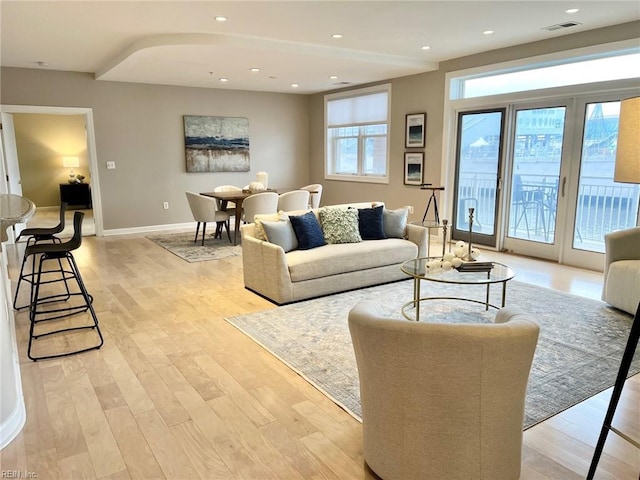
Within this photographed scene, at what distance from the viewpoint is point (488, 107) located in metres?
6.17

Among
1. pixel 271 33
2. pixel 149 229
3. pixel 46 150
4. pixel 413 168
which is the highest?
pixel 271 33

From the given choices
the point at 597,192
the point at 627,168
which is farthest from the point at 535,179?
the point at 627,168

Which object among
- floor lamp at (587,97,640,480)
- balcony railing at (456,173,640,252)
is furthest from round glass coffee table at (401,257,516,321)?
balcony railing at (456,173,640,252)

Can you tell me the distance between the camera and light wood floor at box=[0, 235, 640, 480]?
6.61ft

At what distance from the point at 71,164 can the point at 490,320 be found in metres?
10.8

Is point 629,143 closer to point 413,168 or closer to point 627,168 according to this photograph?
point 627,168

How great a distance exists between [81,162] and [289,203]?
700 cm

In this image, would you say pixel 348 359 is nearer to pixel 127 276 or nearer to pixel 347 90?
pixel 127 276

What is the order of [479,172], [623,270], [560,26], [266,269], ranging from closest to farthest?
[623,270], [266,269], [560,26], [479,172]

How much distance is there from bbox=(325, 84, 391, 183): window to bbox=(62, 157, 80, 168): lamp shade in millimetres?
6308

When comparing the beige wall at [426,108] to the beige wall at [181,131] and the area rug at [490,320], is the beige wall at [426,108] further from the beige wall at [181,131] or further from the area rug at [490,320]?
the area rug at [490,320]

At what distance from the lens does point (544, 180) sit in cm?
571

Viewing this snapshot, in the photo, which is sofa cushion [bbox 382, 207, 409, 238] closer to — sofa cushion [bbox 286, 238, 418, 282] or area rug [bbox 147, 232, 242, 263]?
sofa cushion [bbox 286, 238, 418, 282]

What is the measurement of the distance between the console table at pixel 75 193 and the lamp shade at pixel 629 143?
11.5 m
